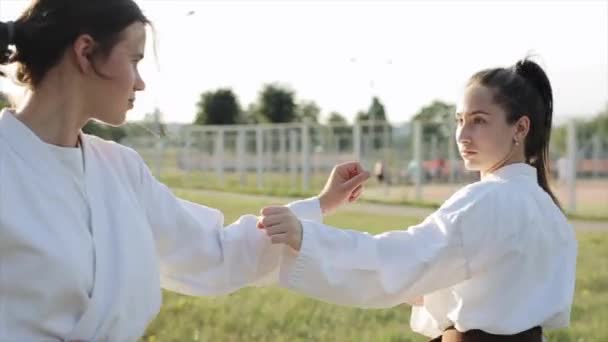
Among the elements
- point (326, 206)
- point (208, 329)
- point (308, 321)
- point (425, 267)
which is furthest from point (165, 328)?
point (425, 267)

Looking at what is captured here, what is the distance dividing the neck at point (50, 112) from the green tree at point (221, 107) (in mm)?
49291

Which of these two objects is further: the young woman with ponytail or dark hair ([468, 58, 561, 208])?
dark hair ([468, 58, 561, 208])

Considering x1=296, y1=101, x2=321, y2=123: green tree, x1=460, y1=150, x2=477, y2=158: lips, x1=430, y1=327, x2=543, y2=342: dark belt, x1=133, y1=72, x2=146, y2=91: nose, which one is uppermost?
x1=133, y1=72, x2=146, y2=91: nose

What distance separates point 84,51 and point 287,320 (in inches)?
163

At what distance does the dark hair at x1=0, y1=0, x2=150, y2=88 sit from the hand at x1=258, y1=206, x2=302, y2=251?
0.68 meters

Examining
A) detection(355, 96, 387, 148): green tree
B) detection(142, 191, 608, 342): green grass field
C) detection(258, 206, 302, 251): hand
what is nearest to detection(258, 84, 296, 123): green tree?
detection(355, 96, 387, 148): green tree

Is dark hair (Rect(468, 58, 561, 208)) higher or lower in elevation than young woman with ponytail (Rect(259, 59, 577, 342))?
higher

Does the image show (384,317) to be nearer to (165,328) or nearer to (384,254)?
(165,328)

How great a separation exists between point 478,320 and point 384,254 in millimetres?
307

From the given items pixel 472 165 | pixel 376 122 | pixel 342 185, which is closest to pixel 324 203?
pixel 342 185

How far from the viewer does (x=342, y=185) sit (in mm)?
2957

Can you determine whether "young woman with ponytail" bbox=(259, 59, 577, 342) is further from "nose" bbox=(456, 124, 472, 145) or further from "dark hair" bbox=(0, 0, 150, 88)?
"dark hair" bbox=(0, 0, 150, 88)

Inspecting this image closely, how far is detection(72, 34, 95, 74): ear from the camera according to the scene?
2.18 m

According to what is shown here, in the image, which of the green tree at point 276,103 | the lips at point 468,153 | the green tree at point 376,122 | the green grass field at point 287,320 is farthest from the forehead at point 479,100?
the green tree at point 276,103
